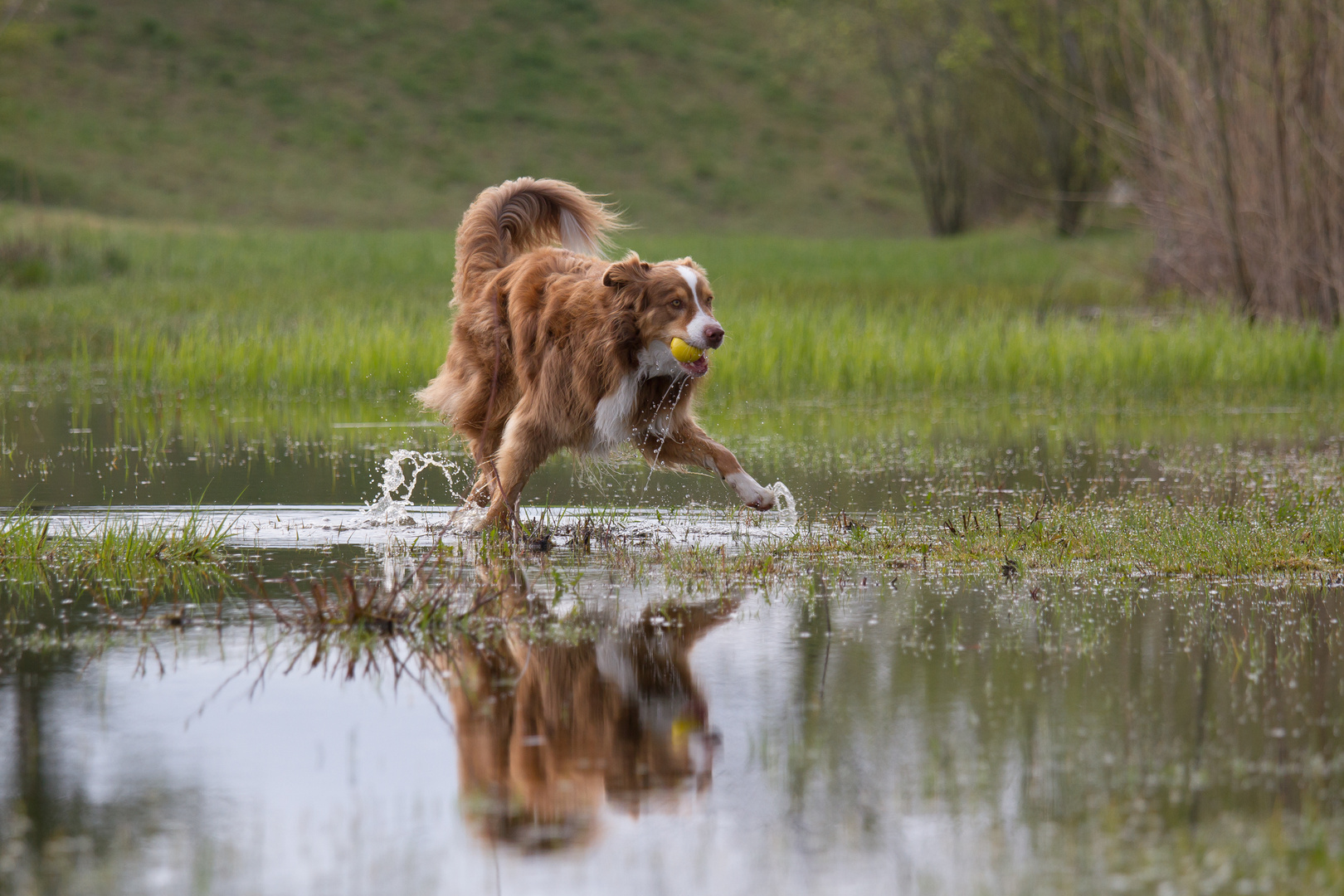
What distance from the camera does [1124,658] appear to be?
465 cm

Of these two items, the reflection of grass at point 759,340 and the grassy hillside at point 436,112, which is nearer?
the reflection of grass at point 759,340

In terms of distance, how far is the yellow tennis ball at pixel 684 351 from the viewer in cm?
664

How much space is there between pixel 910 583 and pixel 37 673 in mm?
2993

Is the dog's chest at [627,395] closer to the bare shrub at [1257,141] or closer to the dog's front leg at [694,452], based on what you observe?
the dog's front leg at [694,452]

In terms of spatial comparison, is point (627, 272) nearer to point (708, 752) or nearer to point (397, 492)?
point (397, 492)

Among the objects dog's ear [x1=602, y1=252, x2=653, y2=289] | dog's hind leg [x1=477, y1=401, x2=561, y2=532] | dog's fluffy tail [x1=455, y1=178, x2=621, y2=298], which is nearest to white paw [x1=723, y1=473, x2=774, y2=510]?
dog's hind leg [x1=477, y1=401, x2=561, y2=532]

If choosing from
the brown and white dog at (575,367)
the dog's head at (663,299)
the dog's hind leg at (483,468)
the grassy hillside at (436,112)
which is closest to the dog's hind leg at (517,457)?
the brown and white dog at (575,367)

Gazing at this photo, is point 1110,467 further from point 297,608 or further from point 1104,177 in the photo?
point 1104,177

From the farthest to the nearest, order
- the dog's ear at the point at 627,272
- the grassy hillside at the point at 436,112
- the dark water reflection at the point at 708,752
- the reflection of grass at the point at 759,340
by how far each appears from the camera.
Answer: the grassy hillside at the point at 436,112
the reflection of grass at the point at 759,340
the dog's ear at the point at 627,272
the dark water reflection at the point at 708,752

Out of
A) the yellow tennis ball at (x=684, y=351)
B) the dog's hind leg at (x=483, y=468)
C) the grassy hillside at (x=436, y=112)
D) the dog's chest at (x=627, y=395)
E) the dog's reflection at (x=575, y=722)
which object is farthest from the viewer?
the grassy hillside at (x=436, y=112)

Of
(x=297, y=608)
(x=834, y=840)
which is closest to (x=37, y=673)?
(x=297, y=608)

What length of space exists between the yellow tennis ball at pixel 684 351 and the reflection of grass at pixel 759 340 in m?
5.63

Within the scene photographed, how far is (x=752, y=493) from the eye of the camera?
6957 mm

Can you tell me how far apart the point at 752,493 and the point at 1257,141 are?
341 inches
